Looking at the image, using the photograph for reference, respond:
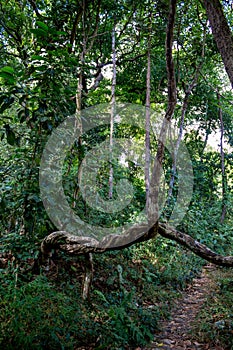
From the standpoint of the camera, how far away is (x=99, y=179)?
702 cm

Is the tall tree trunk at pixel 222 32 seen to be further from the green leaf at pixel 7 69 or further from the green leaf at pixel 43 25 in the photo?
the green leaf at pixel 7 69

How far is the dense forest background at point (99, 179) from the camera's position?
3.19m

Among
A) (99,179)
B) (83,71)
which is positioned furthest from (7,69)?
(99,179)

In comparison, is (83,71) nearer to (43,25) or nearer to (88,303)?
(43,25)

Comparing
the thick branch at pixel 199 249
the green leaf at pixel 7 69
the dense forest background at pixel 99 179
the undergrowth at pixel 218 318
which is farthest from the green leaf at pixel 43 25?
the undergrowth at pixel 218 318

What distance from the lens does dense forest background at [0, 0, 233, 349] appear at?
10.5ft

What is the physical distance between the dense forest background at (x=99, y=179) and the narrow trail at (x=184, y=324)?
0.17 m

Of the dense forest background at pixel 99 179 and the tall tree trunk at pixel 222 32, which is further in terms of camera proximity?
the tall tree trunk at pixel 222 32

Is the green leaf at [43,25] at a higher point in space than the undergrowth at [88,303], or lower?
higher

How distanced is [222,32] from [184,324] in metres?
4.10

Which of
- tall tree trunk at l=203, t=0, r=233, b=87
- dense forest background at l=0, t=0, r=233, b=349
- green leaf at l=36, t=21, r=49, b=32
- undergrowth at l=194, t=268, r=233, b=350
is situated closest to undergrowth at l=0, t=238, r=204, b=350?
dense forest background at l=0, t=0, r=233, b=349

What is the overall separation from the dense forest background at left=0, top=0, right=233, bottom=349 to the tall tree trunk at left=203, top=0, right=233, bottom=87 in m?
0.47

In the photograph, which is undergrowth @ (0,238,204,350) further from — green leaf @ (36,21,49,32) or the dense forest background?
green leaf @ (36,21,49,32)

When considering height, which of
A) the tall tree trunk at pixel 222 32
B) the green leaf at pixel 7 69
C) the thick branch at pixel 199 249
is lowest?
the thick branch at pixel 199 249
